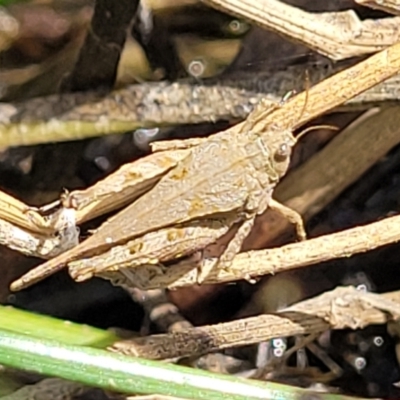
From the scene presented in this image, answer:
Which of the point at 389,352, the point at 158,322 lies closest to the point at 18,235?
the point at 158,322

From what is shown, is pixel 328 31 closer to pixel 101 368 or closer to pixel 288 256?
→ pixel 288 256

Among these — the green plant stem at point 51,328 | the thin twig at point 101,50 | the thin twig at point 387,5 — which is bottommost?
the green plant stem at point 51,328

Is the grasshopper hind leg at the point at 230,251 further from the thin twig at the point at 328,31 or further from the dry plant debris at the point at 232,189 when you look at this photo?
the thin twig at the point at 328,31

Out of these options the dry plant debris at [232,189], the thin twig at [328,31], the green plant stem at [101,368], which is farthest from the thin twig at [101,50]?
the green plant stem at [101,368]

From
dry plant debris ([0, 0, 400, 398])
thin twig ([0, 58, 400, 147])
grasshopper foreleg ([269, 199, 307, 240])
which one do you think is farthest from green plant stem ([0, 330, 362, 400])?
thin twig ([0, 58, 400, 147])

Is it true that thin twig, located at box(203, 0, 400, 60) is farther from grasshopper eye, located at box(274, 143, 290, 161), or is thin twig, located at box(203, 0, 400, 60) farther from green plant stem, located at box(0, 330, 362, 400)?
green plant stem, located at box(0, 330, 362, 400)

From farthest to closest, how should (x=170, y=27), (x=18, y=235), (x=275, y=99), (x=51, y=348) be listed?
(x=170, y=27), (x=275, y=99), (x=18, y=235), (x=51, y=348)

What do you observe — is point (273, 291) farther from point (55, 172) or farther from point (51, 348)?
point (51, 348)
